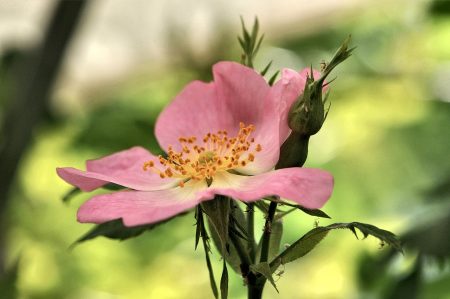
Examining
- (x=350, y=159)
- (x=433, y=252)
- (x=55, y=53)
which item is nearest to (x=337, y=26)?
(x=350, y=159)

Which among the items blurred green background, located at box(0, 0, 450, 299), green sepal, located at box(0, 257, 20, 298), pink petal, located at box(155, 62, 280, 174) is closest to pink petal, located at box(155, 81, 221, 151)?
pink petal, located at box(155, 62, 280, 174)

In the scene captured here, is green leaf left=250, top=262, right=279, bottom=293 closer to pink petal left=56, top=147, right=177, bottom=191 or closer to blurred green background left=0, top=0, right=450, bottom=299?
pink petal left=56, top=147, right=177, bottom=191

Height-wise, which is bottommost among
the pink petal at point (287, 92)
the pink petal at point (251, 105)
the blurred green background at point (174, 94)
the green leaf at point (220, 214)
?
the blurred green background at point (174, 94)

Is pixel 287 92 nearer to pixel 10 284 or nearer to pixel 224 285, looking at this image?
pixel 224 285

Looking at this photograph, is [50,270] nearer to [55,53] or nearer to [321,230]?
[55,53]

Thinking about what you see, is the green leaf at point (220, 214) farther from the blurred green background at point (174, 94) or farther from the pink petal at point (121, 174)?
the blurred green background at point (174, 94)

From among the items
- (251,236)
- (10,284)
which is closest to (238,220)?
(251,236)

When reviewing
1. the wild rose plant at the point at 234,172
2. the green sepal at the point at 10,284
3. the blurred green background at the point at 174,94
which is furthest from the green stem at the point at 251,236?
the blurred green background at the point at 174,94
